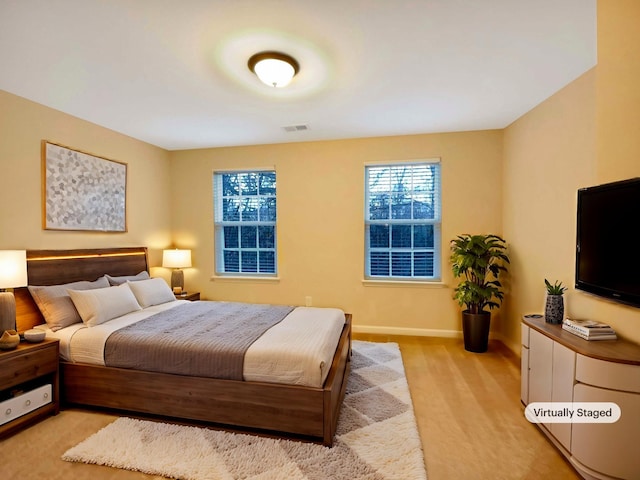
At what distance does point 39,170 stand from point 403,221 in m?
4.07

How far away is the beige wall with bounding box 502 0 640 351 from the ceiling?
0.59 feet

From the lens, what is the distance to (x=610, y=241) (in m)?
1.94

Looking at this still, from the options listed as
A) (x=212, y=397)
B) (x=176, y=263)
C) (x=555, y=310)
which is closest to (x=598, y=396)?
(x=555, y=310)

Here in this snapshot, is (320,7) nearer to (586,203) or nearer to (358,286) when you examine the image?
(586,203)

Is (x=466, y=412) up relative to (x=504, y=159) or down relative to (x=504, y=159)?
down

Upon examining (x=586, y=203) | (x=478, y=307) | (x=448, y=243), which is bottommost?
(x=478, y=307)

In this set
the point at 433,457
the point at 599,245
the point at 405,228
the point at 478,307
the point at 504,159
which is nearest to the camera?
the point at 433,457

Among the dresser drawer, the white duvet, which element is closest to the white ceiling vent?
the white duvet

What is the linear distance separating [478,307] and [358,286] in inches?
59.0

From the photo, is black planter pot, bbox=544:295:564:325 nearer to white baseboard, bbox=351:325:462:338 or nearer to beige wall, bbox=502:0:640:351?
beige wall, bbox=502:0:640:351

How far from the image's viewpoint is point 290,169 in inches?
173

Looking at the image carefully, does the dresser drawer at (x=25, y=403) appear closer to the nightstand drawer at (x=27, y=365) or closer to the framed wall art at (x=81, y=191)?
Result: the nightstand drawer at (x=27, y=365)

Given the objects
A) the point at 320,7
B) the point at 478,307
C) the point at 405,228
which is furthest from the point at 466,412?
the point at 320,7

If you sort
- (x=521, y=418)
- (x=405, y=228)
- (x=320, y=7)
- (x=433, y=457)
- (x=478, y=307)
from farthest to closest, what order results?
(x=405, y=228) → (x=478, y=307) → (x=521, y=418) → (x=433, y=457) → (x=320, y=7)
